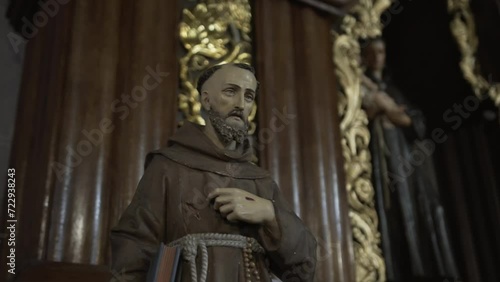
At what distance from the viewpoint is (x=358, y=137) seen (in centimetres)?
246

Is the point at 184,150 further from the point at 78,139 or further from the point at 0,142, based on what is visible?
the point at 0,142

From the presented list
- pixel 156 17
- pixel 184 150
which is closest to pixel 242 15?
pixel 156 17

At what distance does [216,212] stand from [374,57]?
5.93 ft

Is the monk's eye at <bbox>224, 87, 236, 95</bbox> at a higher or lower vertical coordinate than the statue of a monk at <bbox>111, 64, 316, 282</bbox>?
higher

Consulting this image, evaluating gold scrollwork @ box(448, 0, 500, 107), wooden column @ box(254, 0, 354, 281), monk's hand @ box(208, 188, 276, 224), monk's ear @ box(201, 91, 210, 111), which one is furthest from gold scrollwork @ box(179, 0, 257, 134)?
gold scrollwork @ box(448, 0, 500, 107)

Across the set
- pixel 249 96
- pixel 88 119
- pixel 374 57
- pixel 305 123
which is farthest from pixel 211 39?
pixel 249 96

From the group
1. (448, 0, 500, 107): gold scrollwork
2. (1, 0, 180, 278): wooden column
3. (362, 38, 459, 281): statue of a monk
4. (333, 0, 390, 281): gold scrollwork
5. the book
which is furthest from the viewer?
(448, 0, 500, 107): gold scrollwork

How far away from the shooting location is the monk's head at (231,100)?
1171mm

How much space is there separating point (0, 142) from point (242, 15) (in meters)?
0.94

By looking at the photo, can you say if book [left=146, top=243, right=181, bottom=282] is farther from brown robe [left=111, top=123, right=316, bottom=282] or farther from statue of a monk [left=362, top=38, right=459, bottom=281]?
statue of a monk [left=362, top=38, right=459, bottom=281]

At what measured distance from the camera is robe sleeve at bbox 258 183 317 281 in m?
1.08

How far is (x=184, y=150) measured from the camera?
Answer: 3.92ft

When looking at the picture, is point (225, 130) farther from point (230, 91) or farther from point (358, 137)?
point (358, 137)

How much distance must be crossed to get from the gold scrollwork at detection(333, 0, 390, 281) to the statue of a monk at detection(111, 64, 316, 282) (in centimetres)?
110
